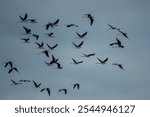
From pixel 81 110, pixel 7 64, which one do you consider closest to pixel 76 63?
pixel 7 64

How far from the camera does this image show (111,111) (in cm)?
6094

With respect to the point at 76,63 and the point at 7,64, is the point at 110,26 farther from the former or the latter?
the point at 7,64

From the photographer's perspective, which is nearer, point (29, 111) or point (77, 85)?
point (29, 111)

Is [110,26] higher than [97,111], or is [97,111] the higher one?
[110,26]

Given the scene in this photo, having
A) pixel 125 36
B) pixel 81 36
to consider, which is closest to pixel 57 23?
pixel 81 36

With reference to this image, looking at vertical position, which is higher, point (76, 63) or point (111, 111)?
point (76, 63)

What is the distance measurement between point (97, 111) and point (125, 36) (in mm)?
18258

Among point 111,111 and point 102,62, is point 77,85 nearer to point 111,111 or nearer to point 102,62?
point 102,62

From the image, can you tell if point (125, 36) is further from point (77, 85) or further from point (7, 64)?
point (7, 64)

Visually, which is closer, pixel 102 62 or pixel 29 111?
pixel 29 111

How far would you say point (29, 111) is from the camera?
60469 millimetres

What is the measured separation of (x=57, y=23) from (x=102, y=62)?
6.58 m

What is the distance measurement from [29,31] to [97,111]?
66.2 ft

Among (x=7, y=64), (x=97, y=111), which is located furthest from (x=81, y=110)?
(x=7, y=64)
